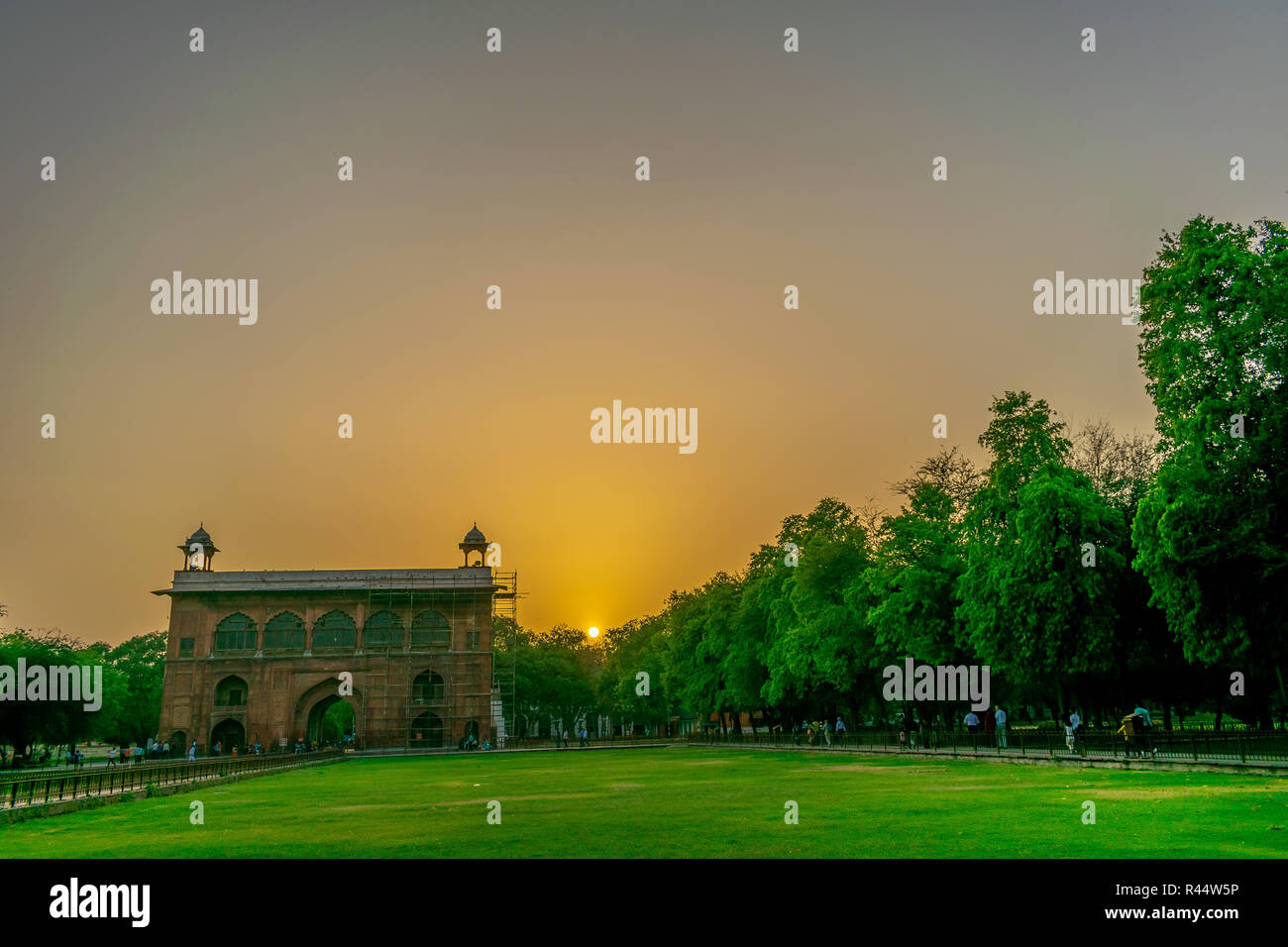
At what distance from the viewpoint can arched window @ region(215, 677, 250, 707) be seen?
79062 millimetres

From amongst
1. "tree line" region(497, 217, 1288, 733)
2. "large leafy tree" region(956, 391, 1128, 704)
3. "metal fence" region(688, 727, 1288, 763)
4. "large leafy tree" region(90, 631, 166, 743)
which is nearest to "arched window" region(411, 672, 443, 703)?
"tree line" region(497, 217, 1288, 733)

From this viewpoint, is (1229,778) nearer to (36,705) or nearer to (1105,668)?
(1105,668)

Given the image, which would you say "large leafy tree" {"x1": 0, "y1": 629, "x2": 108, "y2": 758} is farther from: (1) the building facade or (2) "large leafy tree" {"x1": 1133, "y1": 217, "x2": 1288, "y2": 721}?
(2) "large leafy tree" {"x1": 1133, "y1": 217, "x2": 1288, "y2": 721}

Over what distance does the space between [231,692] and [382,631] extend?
12562 mm

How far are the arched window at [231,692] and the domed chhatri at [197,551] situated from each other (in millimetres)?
10662

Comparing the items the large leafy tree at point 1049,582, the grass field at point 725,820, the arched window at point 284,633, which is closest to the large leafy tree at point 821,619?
the large leafy tree at point 1049,582

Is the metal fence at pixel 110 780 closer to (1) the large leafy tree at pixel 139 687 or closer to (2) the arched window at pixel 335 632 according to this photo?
(2) the arched window at pixel 335 632

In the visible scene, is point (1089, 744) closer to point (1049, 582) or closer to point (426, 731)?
point (1049, 582)

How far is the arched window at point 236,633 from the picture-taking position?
80.2 metres

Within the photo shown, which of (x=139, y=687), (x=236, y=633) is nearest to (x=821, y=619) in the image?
(x=236, y=633)

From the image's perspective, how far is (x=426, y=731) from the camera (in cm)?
8025

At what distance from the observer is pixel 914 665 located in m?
54.6
